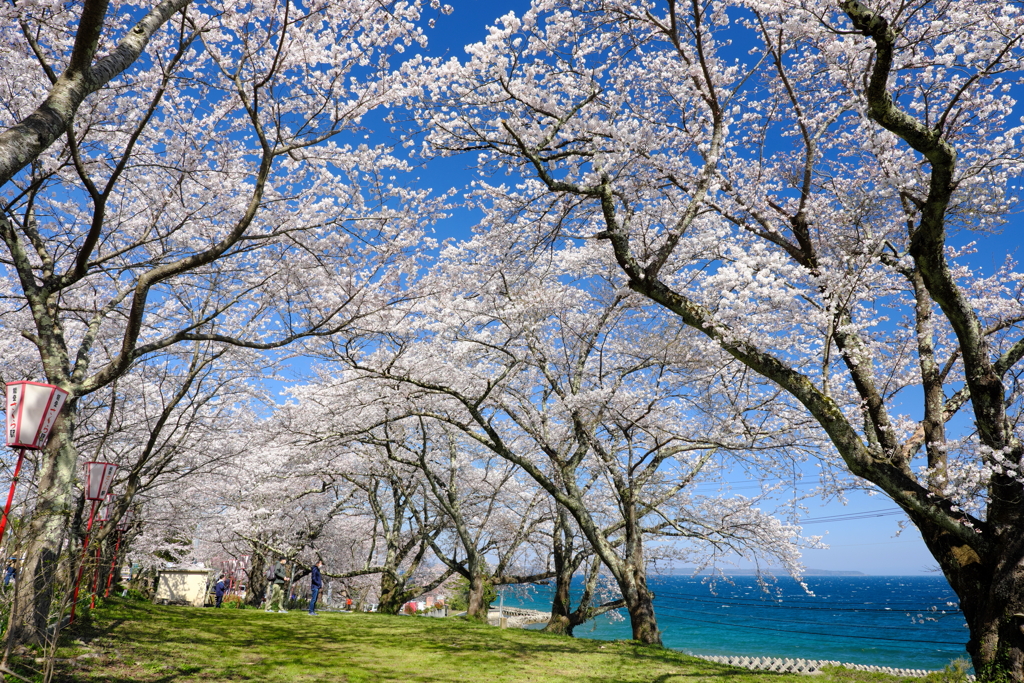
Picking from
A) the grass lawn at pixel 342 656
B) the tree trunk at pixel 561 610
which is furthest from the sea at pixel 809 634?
the grass lawn at pixel 342 656

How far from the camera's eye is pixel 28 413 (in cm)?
492

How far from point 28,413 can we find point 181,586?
2188 centimetres

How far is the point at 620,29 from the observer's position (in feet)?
20.6

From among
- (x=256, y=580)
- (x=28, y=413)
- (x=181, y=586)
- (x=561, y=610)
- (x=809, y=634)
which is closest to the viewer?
(x=28, y=413)

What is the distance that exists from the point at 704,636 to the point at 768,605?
30.7 metres

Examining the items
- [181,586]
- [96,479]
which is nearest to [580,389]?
[96,479]

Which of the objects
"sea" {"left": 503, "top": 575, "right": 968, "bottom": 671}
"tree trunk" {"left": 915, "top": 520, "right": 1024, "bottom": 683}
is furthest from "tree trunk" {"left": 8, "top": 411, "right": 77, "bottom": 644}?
"sea" {"left": 503, "top": 575, "right": 968, "bottom": 671}

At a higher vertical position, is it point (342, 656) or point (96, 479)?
point (96, 479)

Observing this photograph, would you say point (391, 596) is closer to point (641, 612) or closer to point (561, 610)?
point (561, 610)

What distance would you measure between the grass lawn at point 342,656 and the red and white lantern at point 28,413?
1.97 m

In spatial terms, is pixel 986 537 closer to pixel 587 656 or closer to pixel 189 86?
pixel 587 656

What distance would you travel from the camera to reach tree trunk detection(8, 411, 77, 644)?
5.13m

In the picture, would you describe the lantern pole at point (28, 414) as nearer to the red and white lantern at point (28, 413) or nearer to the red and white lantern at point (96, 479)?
the red and white lantern at point (28, 413)

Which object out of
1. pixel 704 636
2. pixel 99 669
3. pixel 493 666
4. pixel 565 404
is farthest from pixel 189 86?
pixel 704 636
